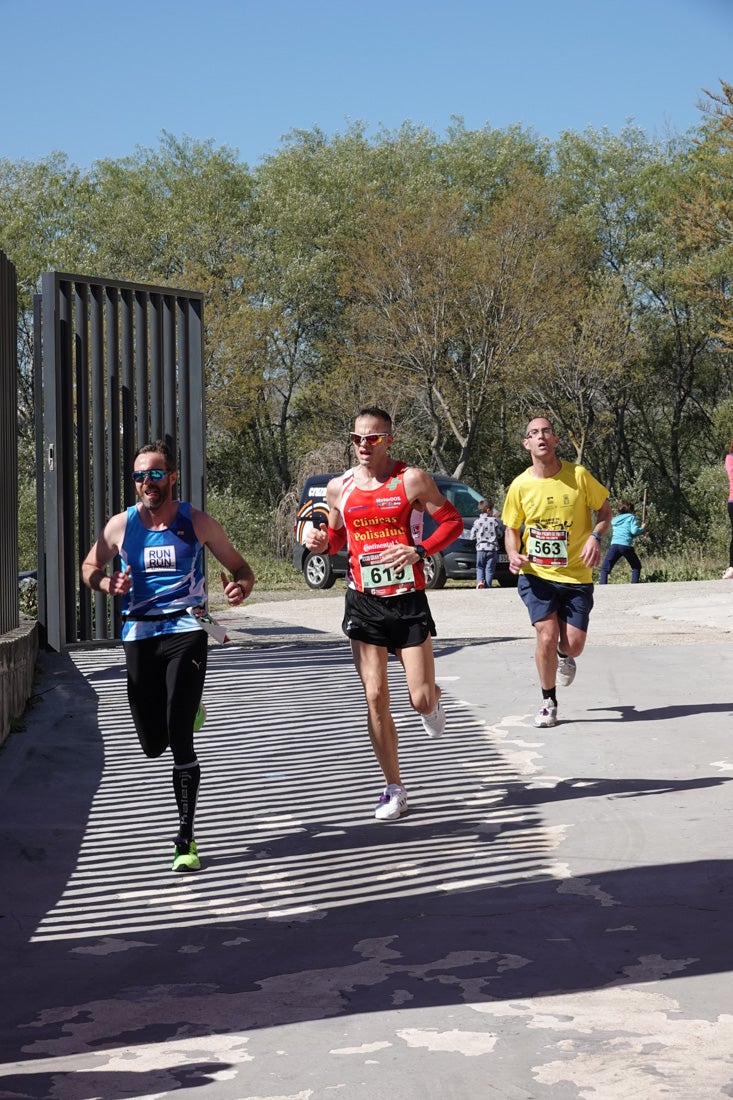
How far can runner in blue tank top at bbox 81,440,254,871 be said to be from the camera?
6.39 meters

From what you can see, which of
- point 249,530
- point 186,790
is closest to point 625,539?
point 249,530

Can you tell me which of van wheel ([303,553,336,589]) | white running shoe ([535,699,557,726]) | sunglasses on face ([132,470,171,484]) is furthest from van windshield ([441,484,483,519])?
sunglasses on face ([132,470,171,484])

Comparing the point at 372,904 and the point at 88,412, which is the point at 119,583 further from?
the point at 88,412

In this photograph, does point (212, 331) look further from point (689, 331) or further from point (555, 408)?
point (689, 331)

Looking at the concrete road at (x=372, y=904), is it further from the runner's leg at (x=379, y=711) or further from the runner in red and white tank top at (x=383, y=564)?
the runner in red and white tank top at (x=383, y=564)

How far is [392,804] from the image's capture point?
7.02 metres

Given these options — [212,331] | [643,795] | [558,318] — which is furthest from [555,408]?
[643,795]

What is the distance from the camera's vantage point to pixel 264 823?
706 centimetres

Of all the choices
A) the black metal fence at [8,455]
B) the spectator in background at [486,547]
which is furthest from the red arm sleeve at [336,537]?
the spectator in background at [486,547]

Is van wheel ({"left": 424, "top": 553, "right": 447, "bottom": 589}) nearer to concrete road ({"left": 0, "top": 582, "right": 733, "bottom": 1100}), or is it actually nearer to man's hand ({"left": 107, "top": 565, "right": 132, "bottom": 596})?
concrete road ({"left": 0, "top": 582, "right": 733, "bottom": 1100})

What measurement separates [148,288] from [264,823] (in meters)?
6.66

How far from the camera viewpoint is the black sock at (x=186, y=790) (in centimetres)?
624

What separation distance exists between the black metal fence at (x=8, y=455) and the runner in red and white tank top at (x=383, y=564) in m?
3.51

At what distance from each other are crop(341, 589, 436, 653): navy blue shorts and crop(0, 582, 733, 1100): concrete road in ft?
2.84
